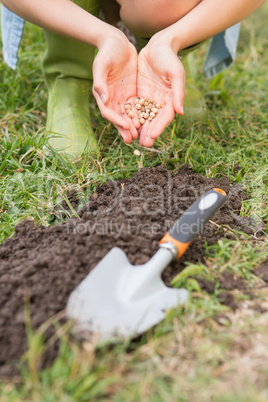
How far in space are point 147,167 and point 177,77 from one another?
0.38 m

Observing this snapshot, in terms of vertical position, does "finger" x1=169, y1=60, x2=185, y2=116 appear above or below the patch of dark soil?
above

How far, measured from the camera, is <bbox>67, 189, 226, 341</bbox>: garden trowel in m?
1.01

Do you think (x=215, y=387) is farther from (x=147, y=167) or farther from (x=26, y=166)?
(x=26, y=166)

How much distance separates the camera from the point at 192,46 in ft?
6.12

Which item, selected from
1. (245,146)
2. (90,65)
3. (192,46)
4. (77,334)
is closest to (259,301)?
(77,334)

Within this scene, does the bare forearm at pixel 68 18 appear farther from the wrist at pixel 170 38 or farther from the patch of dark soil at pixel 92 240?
the patch of dark soil at pixel 92 240

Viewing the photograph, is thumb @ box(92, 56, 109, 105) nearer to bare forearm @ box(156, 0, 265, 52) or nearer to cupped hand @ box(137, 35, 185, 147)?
cupped hand @ box(137, 35, 185, 147)

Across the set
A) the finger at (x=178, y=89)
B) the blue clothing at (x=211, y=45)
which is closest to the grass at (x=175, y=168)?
the blue clothing at (x=211, y=45)

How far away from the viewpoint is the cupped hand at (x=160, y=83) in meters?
1.51

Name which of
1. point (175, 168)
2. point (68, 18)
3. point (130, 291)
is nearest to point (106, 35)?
point (68, 18)

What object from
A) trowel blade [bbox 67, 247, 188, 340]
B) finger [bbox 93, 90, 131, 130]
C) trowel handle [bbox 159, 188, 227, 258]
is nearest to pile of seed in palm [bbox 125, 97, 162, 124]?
finger [bbox 93, 90, 131, 130]

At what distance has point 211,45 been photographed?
224cm

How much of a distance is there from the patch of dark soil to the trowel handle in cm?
7

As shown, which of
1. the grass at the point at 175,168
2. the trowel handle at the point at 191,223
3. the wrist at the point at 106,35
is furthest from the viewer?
the wrist at the point at 106,35
